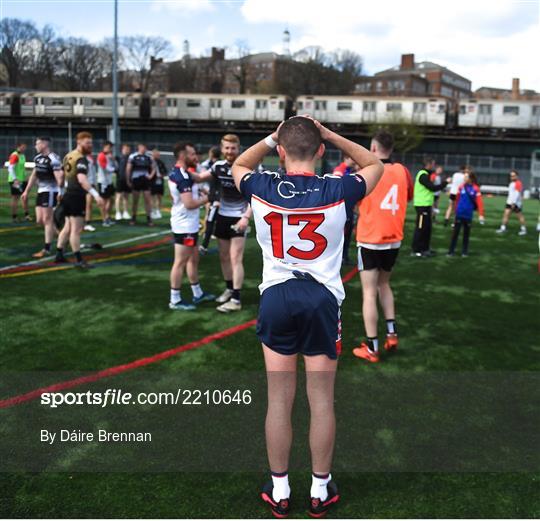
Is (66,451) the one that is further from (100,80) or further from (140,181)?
(100,80)

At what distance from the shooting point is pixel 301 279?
2.85 meters

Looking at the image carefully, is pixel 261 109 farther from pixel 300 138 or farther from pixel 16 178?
pixel 300 138

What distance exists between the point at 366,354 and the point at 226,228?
2613 millimetres

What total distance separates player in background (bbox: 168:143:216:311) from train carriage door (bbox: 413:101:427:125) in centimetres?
4610

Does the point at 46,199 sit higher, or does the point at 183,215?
the point at 183,215

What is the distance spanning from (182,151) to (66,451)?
3.93 metres

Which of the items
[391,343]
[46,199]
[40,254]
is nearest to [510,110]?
[46,199]

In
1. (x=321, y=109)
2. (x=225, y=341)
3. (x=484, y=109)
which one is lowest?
(x=225, y=341)

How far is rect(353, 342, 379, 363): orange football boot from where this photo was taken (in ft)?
17.2

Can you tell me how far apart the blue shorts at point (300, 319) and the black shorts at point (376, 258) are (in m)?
2.43

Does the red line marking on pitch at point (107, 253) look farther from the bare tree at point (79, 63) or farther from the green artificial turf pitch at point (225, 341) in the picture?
the bare tree at point (79, 63)

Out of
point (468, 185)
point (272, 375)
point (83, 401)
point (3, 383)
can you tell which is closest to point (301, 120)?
point (272, 375)

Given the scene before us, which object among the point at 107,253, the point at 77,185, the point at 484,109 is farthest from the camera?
the point at 484,109

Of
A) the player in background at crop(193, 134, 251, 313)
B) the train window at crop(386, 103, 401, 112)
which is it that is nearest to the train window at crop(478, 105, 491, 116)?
the train window at crop(386, 103, 401, 112)
